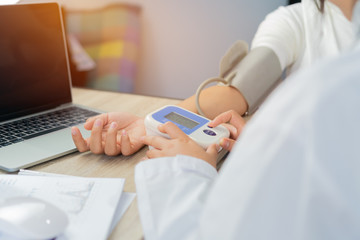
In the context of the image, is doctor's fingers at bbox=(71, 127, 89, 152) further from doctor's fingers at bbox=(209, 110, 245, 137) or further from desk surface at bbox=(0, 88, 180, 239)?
doctor's fingers at bbox=(209, 110, 245, 137)

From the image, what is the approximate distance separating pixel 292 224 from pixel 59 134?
1.68 ft

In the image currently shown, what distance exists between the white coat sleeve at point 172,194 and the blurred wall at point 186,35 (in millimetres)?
724

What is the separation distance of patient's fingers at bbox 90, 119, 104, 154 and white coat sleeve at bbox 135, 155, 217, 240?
0.57ft

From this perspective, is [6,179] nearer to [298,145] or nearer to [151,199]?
[151,199]

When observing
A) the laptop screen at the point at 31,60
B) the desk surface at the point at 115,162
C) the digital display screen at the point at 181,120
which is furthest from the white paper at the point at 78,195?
the laptop screen at the point at 31,60

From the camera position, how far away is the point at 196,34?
112 cm

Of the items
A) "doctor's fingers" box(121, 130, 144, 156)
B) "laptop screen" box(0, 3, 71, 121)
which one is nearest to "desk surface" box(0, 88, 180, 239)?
"doctor's fingers" box(121, 130, 144, 156)

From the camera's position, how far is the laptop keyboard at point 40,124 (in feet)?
2.14

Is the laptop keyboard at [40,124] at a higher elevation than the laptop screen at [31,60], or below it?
below

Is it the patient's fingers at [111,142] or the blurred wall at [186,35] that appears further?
the blurred wall at [186,35]

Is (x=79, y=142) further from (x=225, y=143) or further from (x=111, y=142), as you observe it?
(x=225, y=143)

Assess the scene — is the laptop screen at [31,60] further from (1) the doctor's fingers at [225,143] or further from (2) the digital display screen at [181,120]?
(1) the doctor's fingers at [225,143]

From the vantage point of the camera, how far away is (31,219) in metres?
0.37

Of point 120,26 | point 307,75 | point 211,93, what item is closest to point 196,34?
point 120,26
